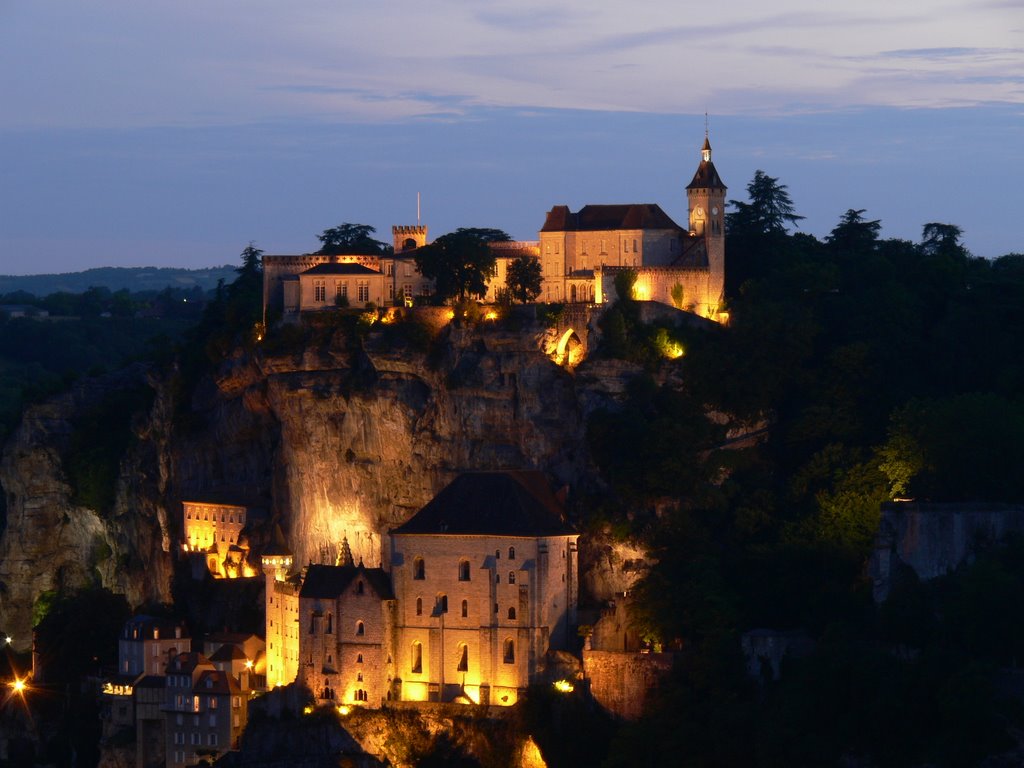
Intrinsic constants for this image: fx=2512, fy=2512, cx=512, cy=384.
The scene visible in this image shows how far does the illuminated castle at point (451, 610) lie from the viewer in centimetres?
9312

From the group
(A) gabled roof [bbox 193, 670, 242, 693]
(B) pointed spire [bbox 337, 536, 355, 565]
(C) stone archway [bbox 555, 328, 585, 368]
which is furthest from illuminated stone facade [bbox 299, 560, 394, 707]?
(C) stone archway [bbox 555, 328, 585, 368]

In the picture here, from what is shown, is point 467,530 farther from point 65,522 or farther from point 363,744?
point 65,522

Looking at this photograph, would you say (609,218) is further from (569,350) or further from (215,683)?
(215,683)

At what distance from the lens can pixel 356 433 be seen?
105 m

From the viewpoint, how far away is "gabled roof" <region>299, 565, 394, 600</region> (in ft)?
309

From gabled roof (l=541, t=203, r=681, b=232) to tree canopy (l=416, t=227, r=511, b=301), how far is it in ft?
10.9

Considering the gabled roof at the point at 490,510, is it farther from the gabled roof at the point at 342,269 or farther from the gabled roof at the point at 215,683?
the gabled roof at the point at 342,269

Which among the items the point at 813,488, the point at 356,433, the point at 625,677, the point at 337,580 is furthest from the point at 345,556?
the point at 813,488

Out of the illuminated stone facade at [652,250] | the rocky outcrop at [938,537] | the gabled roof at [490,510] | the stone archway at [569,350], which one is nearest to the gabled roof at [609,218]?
the illuminated stone facade at [652,250]

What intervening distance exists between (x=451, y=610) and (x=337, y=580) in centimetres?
465

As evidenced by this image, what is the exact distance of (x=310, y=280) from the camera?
356 feet

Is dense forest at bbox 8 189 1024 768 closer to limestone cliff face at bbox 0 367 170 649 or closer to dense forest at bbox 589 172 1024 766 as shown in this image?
dense forest at bbox 589 172 1024 766

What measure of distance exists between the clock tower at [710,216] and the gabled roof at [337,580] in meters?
20.2

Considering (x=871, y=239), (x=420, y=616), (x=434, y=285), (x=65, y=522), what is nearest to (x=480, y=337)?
(x=434, y=285)
